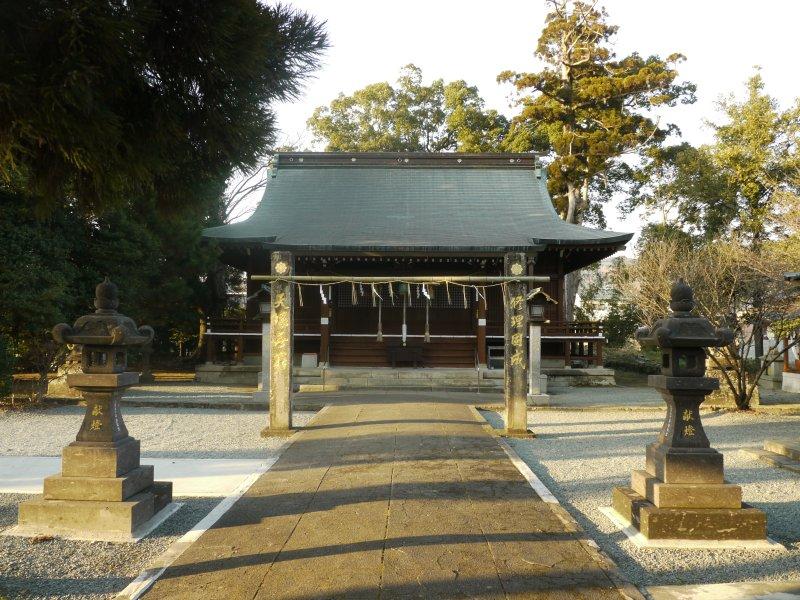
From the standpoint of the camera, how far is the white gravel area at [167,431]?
324 inches

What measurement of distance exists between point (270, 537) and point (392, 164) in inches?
720

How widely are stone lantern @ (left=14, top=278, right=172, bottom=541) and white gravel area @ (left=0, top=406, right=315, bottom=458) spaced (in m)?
2.97

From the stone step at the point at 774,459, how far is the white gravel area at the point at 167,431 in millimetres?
6375

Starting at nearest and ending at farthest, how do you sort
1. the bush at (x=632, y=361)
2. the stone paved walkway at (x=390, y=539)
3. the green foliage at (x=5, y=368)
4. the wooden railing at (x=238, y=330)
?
the stone paved walkway at (x=390, y=539), the green foliage at (x=5, y=368), the wooden railing at (x=238, y=330), the bush at (x=632, y=361)

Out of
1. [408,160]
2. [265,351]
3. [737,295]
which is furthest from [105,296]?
[408,160]

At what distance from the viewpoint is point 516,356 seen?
909 centimetres

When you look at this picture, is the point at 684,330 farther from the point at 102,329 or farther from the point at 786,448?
the point at 102,329

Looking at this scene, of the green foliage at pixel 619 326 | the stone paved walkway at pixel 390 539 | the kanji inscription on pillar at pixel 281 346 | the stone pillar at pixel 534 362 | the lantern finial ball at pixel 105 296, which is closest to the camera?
the stone paved walkway at pixel 390 539

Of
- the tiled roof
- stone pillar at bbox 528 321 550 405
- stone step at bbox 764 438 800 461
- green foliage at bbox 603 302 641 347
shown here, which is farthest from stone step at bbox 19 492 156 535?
green foliage at bbox 603 302 641 347

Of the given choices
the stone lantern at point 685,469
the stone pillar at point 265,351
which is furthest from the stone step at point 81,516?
the stone pillar at point 265,351

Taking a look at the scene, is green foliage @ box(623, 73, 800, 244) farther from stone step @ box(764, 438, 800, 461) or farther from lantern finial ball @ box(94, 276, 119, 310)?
lantern finial ball @ box(94, 276, 119, 310)

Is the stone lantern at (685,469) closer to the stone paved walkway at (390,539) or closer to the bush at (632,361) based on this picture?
the stone paved walkway at (390,539)

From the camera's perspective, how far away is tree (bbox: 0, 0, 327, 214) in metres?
2.44

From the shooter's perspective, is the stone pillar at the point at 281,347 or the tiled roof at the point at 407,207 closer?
the stone pillar at the point at 281,347
